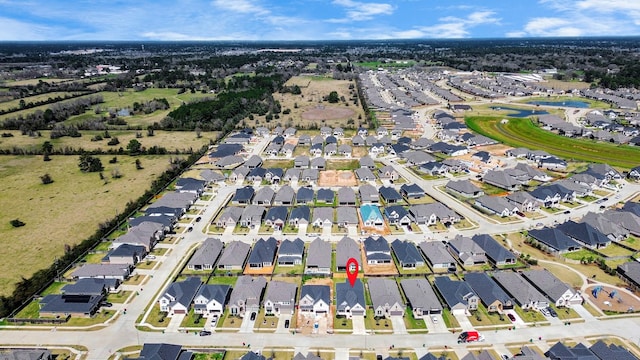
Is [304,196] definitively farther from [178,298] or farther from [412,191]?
[178,298]

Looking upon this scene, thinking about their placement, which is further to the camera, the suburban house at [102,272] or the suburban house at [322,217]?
the suburban house at [322,217]

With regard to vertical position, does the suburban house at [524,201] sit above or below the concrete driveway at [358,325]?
above

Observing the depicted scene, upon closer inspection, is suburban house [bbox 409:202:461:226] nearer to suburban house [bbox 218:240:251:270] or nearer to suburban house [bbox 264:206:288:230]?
suburban house [bbox 264:206:288:230]

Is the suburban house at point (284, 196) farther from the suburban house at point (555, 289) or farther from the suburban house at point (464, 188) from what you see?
the suburban house at point (555, 289)

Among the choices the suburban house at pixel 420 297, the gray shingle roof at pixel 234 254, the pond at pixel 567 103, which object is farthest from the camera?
the pond at pixel 567 103

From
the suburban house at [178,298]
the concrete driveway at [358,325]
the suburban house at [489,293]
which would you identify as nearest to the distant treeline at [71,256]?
the suburban house at [178,298]

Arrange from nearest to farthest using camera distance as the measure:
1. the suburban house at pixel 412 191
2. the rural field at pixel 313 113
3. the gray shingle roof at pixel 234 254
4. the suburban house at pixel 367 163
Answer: the gray shingle roof at pixel 234 254, the suburban house at pixel 412 191, the suburban house at pixel 367 163, the rural field at pixel 313 113

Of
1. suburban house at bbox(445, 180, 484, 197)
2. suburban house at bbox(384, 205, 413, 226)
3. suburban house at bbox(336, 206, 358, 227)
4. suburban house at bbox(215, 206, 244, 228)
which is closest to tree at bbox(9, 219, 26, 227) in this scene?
suburban house at bbox(215, 206, 244, 228)

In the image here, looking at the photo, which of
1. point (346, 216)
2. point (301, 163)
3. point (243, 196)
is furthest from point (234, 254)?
point (301, 163)
